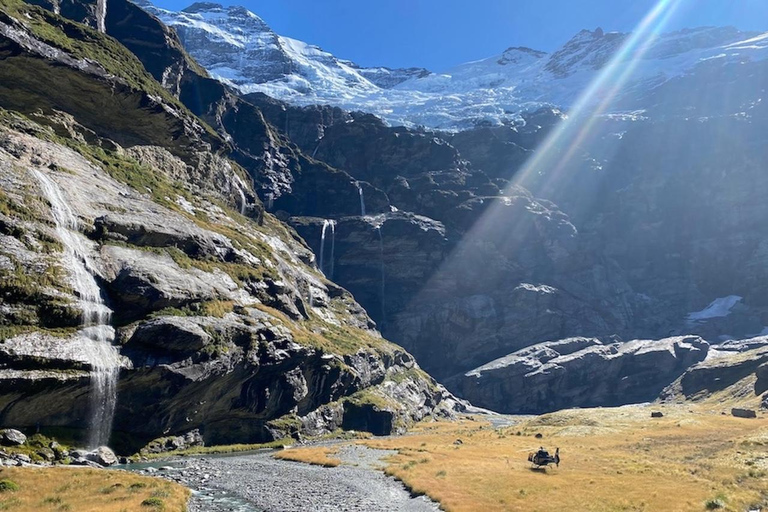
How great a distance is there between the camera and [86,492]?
1430 inches

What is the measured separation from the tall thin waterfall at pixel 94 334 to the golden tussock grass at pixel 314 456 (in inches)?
820

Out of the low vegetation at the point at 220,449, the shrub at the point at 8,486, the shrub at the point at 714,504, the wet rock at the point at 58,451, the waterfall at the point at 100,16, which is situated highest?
the waterfall at the point at 100,16

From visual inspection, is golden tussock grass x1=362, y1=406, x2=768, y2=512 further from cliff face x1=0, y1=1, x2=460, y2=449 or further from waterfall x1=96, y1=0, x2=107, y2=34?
waterfall x1=96, y1=0, x2=107, y2=34

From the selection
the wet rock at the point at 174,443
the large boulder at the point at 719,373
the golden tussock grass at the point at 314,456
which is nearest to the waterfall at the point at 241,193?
the wet rock at the point at 174,443

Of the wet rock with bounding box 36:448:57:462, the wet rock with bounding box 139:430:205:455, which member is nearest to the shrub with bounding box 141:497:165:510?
the wet rock with bounding box 36:448:57:462

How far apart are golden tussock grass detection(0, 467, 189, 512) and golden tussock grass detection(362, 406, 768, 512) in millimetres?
19470

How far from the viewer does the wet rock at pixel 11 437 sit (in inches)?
1927

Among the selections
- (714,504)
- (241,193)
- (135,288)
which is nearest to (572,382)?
(241,193)

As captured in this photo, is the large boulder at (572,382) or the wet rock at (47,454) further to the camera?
the large boulder at (572,382)

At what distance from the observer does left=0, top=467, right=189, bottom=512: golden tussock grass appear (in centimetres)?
3222

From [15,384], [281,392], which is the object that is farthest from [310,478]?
[281,392]

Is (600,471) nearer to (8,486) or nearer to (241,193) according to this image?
(8,486)

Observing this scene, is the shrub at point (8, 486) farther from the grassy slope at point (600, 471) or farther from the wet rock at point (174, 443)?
the wet rock at point (174, 443)

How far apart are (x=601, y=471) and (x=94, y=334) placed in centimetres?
5586
